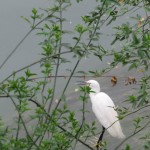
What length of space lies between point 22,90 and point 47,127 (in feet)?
0.76

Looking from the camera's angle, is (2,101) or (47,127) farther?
(2,101)

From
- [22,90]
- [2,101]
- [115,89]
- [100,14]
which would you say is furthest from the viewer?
[2,101]

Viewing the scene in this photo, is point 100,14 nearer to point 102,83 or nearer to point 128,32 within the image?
point 128,32

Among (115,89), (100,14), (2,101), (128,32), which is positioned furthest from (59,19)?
(2,101)

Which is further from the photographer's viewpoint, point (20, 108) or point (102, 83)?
point (102, 83)

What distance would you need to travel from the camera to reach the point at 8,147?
2113 millimetres

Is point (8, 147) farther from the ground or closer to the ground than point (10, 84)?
closer to the ground

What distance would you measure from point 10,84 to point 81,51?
1.15 feet

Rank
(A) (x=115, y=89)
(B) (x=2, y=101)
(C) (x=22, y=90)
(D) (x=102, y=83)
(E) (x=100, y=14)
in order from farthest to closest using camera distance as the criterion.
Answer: (B) (x=2, y=101), (D) (x=102, y=83), (A) (x=115, y=89), (E) (x=100, y=14), (C) (x=22, y=90)

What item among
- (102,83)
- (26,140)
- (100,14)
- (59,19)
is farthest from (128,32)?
(102,83)

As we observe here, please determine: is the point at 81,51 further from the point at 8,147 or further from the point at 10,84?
the point at 8,147

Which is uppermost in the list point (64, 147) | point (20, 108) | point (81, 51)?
point (81, 51)

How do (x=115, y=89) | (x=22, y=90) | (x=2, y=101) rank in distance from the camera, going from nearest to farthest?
(x=22, y=90) → (x=115, y=89) → (x=2, y=101)

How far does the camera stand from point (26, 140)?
7.24 ft
